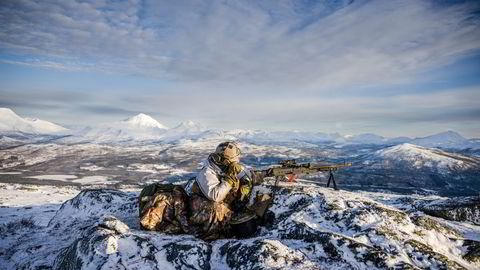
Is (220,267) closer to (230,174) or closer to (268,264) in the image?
(268,264)

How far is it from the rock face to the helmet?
2.72 m

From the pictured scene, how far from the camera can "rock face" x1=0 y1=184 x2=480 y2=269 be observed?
24.3 feet

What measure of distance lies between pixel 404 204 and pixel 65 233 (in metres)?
18.3

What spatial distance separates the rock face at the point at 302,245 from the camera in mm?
7406

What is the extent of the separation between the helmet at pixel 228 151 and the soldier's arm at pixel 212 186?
82cm

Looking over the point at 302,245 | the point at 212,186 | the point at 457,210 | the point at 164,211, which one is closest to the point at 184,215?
Result: the point at 164,211

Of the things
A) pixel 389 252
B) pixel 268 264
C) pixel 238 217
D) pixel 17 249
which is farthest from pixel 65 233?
pixel 389 252

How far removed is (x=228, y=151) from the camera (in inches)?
422

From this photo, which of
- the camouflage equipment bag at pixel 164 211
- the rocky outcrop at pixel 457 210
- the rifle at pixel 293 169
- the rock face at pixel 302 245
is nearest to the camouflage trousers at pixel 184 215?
the camouflage equipment bag at pixel 164 211

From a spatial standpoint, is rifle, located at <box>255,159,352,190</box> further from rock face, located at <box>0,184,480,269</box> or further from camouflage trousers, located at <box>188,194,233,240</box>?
camouflage trousers, located at <box>188,194,233,240</box>

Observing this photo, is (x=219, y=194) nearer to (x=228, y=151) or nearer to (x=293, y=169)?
(x=228, y=151)

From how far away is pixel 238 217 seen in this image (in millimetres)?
10148

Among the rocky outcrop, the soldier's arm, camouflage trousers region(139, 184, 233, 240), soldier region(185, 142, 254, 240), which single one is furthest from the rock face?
the rocky outcrop

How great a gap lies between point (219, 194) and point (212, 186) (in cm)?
39
